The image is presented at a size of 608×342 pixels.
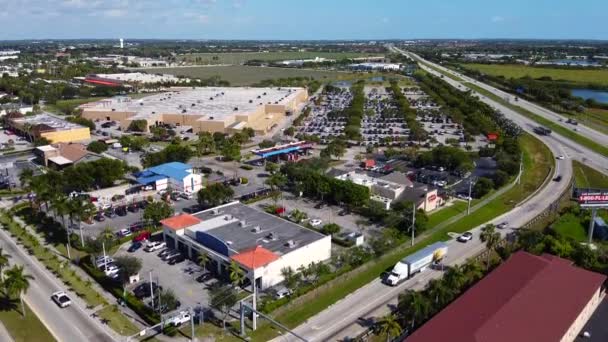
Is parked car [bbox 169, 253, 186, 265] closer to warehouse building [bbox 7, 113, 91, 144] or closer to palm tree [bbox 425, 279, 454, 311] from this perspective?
palm tree [bbox 425, 279, 454, 311]

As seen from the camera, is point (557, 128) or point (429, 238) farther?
point (557, 128)

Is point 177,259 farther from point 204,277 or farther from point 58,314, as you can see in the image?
point 58,314

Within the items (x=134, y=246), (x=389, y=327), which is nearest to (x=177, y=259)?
(x=134, y=246)

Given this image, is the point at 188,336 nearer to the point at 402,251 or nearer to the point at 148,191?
the point at 402,251

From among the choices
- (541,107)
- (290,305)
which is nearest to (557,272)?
(290,305)

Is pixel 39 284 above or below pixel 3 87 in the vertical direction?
below

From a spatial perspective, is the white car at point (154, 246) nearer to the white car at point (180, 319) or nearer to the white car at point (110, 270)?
the white car at point (110, 270)

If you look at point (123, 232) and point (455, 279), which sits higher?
point (455, 279)
